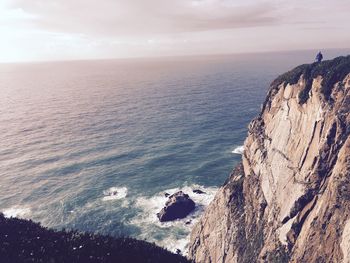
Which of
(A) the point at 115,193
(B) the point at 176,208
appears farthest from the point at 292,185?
(A) the point at 115,193

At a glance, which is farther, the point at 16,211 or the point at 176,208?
the point at 16,211

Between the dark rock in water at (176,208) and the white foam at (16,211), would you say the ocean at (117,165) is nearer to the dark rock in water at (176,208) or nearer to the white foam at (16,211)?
the white foam at (16,211)

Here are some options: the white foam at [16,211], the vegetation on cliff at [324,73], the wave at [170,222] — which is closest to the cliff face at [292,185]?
the vegetation on cliff at [324,73]

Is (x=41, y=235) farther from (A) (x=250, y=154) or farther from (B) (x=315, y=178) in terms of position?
(A) (x=250, y=154)

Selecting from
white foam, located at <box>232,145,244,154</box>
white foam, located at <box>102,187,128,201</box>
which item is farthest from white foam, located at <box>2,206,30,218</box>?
white foam, located at <box>232,145,244,154</box>

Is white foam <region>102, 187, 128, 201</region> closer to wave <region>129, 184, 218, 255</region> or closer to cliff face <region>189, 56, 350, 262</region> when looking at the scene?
wave <region>129, 184, 218, 255</region>

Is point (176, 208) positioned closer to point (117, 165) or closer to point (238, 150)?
point (117, 165)

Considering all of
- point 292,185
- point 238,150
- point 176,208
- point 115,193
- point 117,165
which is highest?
point 292,185
